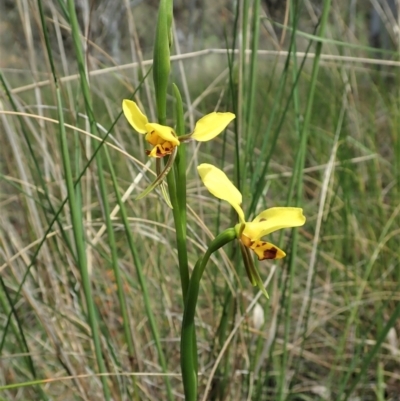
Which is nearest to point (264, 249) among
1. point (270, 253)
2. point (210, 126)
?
point (270, 253)

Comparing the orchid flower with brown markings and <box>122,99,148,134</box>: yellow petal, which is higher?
<box>122,99,148,134</box>: yellow petal

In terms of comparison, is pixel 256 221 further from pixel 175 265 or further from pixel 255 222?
pixel 175 265

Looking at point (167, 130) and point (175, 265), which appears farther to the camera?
point (175, 265)

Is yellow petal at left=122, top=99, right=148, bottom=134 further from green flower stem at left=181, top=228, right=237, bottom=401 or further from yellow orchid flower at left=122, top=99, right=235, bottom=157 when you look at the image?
green flower stem at left=181, top=228, right=237, bottom=401

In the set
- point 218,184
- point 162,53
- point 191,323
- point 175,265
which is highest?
point 162,53

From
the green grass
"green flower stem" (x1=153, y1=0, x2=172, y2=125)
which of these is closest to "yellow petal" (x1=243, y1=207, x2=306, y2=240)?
"green flower stem" (x1=153, y1=0, x2=172, y2=125)

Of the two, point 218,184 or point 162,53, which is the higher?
point 162,53

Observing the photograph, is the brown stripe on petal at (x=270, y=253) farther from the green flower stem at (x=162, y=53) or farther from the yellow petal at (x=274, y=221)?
the green flower stem at (x=162, y=53)
